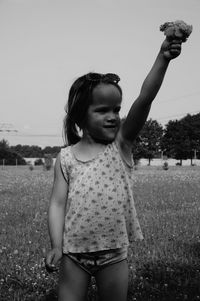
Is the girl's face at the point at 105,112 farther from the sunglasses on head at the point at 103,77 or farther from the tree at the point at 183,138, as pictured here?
the tree at the point at 183,138

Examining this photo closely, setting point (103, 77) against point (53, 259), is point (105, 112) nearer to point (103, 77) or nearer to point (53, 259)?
point (103, 77)

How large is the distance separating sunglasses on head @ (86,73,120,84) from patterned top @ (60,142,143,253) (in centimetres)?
45

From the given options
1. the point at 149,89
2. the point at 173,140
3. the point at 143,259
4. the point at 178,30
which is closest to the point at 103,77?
the point at 149,89

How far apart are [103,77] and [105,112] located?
0.79 feet

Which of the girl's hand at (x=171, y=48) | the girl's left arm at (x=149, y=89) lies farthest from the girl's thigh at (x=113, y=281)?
the girl's hand at (x=171, y=48)

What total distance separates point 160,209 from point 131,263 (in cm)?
510

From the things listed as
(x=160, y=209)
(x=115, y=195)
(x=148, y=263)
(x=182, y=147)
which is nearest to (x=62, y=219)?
(x=115, y=195)

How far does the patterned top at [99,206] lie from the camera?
2906 mm

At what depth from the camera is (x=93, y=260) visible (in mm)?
2893

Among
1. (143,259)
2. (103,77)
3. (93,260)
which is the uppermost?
(103,77)

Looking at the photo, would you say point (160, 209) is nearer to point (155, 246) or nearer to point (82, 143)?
point (155, 246)

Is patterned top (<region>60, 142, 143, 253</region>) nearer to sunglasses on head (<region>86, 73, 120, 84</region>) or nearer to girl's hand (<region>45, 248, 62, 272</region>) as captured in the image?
girl's hand (<region>45, 248, 62, 272</region>)

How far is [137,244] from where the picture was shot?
21.7 feet

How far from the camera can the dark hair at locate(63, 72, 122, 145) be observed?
3.06 m
